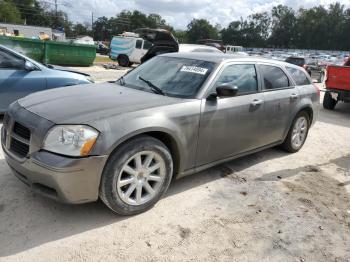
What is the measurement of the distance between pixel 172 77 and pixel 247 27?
12173 cm

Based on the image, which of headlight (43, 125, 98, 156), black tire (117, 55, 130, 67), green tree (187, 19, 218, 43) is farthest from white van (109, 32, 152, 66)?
green tree (187, 19, 218, 43)

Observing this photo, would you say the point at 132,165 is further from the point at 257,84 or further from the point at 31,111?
the point at 257,84

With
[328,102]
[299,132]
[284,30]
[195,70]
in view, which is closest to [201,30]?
[284,30]

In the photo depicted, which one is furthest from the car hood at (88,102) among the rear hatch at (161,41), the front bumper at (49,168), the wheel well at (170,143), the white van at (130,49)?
the white van at (130,49)

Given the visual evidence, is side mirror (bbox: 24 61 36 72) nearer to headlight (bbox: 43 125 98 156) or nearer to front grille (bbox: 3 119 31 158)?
front grille (bbox: 3 119 31 158)

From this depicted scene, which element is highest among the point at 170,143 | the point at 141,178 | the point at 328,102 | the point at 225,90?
the point at 225,90

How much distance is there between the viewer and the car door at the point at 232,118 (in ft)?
13.7

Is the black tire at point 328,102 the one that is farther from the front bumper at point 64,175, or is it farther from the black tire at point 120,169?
the front bumper at point 64,175

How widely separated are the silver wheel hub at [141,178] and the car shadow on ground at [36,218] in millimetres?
252

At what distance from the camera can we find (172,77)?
4.45 metres

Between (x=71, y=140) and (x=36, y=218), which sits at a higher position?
(x=71, y=140)

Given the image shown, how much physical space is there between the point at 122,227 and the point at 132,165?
58 cm

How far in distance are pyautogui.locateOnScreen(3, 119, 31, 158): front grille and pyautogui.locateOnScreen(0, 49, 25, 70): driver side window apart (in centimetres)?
326

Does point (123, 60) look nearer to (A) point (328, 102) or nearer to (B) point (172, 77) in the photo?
(A) point (328, 102)
